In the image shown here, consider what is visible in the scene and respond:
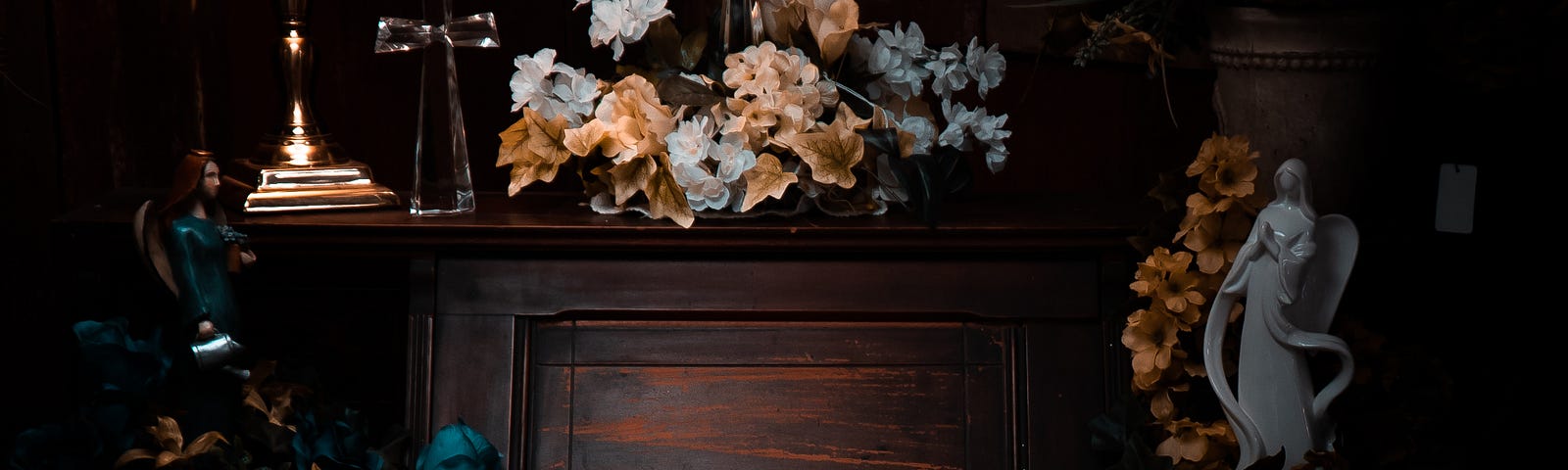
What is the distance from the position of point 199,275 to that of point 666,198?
0.46 meters

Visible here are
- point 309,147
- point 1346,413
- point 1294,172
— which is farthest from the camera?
point 309,147

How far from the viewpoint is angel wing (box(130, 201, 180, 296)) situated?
131 centimetres

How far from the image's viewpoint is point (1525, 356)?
1.48 meters

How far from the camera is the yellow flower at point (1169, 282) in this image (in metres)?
1.38

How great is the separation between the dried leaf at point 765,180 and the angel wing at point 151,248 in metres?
0.57

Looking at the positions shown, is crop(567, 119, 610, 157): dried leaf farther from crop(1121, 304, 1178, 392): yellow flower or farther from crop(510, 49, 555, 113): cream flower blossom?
crop(1121, 304, 1178, 392): yellow flower

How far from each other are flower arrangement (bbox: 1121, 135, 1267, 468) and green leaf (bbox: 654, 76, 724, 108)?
49 centimetres

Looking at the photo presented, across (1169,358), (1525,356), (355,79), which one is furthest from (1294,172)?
(355,79)

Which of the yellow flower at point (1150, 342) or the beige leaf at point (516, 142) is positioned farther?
the beige leaf at point (516, 142)

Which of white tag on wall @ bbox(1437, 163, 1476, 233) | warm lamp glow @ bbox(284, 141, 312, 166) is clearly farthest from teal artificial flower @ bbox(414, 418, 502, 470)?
white tag on wall @ bbox(1437, 163, 1476, 233)

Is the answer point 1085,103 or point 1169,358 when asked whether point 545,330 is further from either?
point 1085,103

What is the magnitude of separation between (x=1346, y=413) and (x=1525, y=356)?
0.28 meters

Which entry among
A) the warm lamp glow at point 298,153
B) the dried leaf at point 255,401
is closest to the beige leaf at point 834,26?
the warm lamp glow at point 298,153

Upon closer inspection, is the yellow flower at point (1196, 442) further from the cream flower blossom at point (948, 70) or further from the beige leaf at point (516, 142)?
the beige leaf at point (516, 142)
